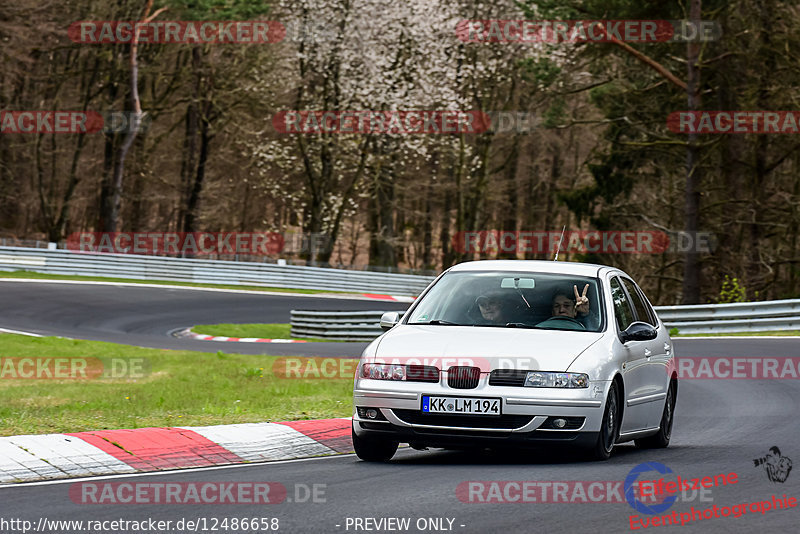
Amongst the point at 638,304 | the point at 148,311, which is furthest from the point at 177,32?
the point at 638,304

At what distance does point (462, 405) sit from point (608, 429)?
47.2 inches

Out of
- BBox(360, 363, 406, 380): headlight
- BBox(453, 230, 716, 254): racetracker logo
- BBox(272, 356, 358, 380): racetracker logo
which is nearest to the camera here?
BBox(360, 363, 406, 380): headlight

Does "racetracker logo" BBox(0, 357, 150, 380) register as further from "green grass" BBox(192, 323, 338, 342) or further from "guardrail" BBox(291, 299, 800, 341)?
"green grass" BBox(192, 323, 338, 342)

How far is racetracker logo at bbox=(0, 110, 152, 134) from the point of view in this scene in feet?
162

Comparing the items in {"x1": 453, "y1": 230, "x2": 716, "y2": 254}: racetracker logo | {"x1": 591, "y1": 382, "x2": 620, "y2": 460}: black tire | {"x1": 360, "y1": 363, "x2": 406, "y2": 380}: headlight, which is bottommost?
{"x1": 591, "y1": 382, "x2": 620, "y2": 460}: black tire

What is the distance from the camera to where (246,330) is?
3123 cm

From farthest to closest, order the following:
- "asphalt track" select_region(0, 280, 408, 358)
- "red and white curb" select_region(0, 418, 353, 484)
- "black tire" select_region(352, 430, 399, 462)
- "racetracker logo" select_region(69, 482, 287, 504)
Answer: "asphalt track" select_region(0, 280, 408, 358)
"black tire" select_region(352, 430, 399, 462)
"red and white curb" select_region(0, 418, 353, 484)
"racetracker logo" select_region(69, 482, 287, 504)

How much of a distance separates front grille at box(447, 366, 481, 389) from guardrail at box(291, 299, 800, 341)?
1857cm

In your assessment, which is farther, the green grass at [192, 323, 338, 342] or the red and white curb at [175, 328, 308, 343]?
the green grass at [192, 323, 338, 342]

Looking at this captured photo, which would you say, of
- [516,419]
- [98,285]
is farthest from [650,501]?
[98,285]

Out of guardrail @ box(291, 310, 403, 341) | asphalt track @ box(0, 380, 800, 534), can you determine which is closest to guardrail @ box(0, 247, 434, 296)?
guardrail @ box(291, 310, 403, 341)

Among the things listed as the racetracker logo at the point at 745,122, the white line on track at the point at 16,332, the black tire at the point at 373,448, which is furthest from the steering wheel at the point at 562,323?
the racetracker logo at the point at 745,122

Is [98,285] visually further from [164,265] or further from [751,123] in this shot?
[751,123]

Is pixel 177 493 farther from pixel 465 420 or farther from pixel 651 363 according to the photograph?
pixel 651 363
